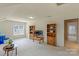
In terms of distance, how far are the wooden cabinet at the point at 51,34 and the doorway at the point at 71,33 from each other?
668 mm

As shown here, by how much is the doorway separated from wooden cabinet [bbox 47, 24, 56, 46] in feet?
2.19

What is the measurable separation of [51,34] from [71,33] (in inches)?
47.1

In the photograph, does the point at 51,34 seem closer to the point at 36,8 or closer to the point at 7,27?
the point at 7,27

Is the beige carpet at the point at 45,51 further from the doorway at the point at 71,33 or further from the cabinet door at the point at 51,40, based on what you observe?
the cabinet door at the point at 51,40

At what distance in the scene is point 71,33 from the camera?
4500 millimetres

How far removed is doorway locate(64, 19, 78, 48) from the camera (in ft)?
14.1

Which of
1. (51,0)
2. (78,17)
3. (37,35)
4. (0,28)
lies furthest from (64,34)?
(51,0)

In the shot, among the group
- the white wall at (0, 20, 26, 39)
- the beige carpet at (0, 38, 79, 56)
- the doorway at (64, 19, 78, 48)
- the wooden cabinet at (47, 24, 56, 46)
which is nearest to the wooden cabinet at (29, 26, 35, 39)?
the wooden cabinet at (47, 24, 56, 46)

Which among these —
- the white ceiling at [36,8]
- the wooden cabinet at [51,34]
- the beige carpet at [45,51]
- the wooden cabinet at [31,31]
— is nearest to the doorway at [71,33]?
the beige carpet at [45,51]

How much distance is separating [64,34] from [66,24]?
1.55 ft

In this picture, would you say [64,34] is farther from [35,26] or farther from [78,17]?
[35,26]

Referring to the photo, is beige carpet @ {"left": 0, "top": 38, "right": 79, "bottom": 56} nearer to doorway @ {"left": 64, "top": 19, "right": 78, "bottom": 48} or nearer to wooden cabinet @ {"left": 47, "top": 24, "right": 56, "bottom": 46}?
doorway @ {"left": 64, "top": 19, "right": 78, "bottom": 48}

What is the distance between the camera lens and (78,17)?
4148 millimetres

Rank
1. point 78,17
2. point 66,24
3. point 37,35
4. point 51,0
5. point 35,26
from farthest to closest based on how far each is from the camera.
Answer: point 35,26
point 37,35
point 66,24
point 78,17
point 51,0
